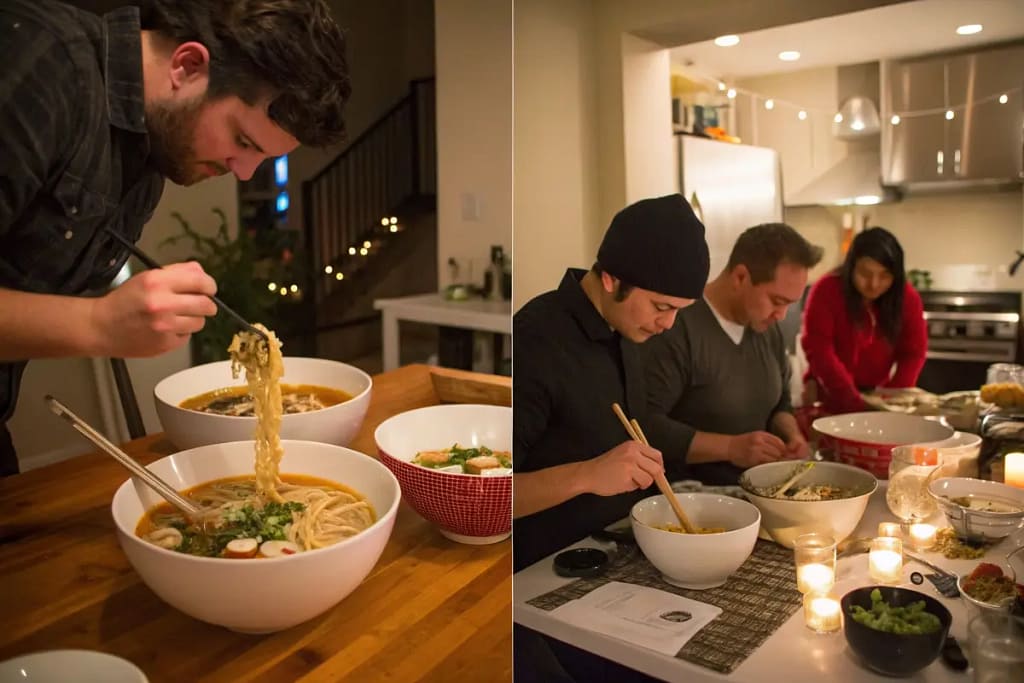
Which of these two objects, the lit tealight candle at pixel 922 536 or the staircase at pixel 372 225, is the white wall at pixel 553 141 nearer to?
the staircase at pixel 372 225

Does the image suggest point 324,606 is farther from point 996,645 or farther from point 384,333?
point 996,645

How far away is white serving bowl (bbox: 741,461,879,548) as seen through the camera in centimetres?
139

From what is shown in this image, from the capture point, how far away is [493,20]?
122 cm

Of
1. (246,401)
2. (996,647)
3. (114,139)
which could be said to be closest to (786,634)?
(996,647)

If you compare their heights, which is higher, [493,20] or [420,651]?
[493,20]

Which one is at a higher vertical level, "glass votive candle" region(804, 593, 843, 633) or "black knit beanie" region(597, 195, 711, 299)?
"black knit beanie" region(597, 195, 711, 299)

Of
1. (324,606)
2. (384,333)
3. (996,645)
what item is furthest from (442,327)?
(996,645)

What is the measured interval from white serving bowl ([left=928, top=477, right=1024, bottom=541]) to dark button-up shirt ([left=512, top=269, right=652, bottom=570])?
580 mm

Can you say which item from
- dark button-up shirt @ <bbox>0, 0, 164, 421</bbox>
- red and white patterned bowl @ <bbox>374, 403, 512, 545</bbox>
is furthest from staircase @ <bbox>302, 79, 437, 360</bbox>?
dark button-up shirt @ <bbox>0, 0, 164, 421</bbox>

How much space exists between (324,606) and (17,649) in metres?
0.32

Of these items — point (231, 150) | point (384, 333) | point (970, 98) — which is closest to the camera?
point (231, 150)

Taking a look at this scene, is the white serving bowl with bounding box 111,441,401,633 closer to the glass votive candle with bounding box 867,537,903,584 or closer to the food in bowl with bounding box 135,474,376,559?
the food in bowl with bounding box 135,474,376,559

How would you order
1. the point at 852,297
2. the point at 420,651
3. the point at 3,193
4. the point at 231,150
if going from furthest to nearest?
the point at 852,297, the point at 420,651, the point at 231,150, the point at 3,193

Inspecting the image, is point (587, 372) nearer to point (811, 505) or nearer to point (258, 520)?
point (811, 505)
